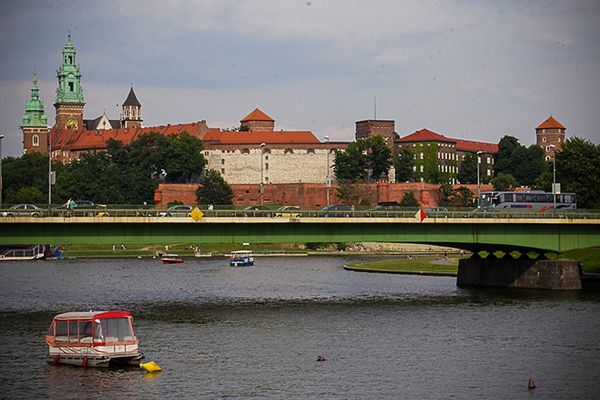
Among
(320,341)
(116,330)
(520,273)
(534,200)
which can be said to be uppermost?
(534,200)

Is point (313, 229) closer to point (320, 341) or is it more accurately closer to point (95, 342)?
point (320, 341)

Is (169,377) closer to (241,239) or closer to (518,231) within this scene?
(241,239)

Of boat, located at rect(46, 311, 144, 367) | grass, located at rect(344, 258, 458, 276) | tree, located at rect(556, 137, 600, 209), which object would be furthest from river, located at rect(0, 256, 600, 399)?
tree, located at rect(556, 137, 600, 209)

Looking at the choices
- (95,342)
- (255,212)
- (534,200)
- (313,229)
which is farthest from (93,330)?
(534,200)

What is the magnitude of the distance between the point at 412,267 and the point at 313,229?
42.3 m

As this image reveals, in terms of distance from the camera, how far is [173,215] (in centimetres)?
8206

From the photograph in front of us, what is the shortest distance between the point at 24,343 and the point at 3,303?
2271cm

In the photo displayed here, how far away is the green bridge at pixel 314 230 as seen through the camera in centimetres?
7806

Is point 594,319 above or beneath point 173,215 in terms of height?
beneath

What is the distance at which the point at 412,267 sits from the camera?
125250 mm

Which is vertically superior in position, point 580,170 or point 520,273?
point 580,170

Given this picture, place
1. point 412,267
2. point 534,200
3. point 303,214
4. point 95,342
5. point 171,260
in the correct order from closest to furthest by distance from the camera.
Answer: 1. point 95,342
2. point 303,214
3. point 534,200
4. point 412,267
5. point 171,260

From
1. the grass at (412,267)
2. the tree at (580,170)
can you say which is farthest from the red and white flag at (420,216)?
the tree at (580,170)

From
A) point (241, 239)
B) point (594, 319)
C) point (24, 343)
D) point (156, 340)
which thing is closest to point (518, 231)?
point (594, 319)
